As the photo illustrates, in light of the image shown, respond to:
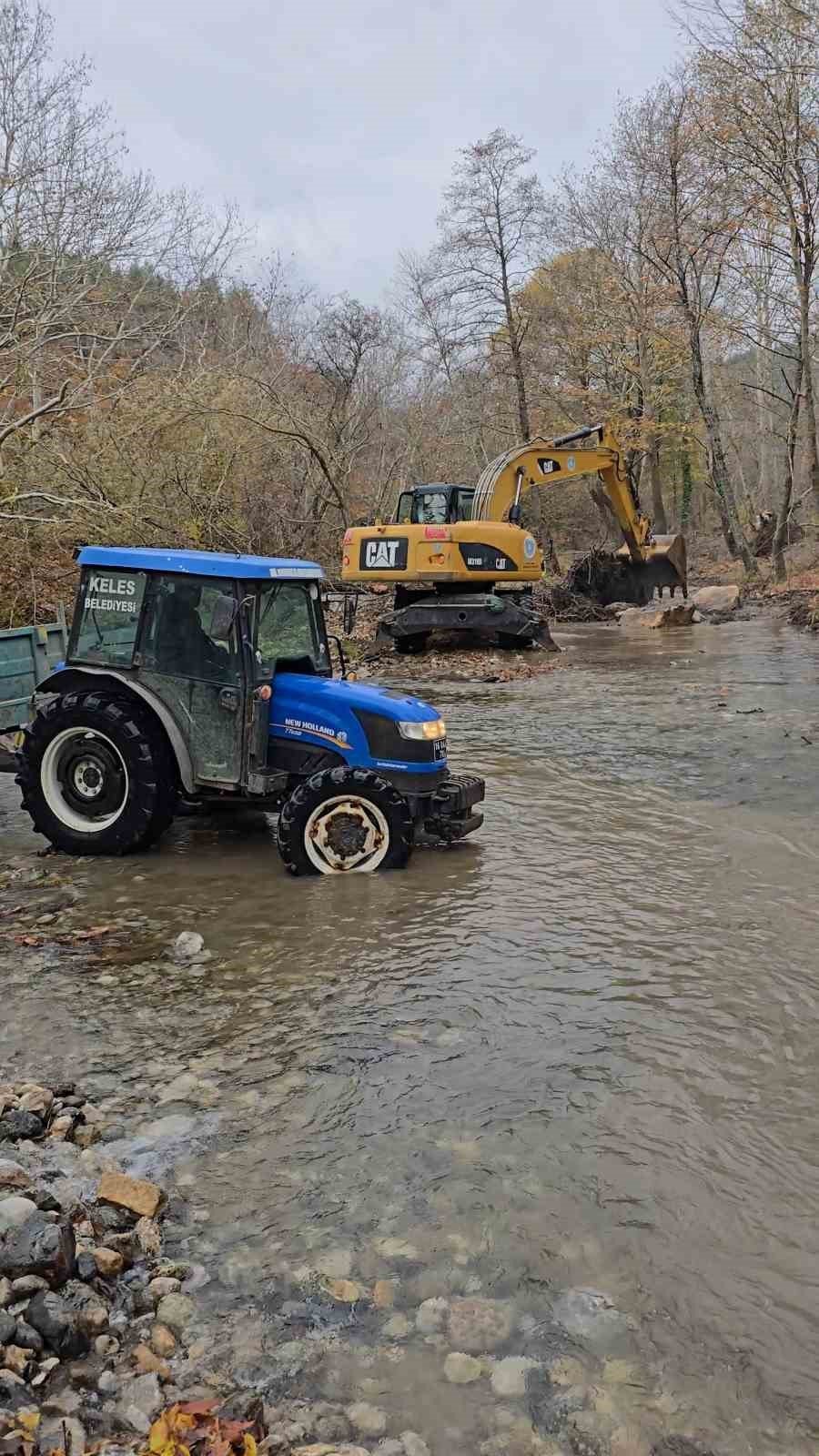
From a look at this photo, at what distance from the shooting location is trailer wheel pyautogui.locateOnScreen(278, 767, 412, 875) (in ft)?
21.2

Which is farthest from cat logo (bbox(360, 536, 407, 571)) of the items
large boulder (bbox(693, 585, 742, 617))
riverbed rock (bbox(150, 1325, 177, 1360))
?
riverbed rock (bbox(150, 1325, 177, 1360))

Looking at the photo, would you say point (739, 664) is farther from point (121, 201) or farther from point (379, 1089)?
point (379, 1089)

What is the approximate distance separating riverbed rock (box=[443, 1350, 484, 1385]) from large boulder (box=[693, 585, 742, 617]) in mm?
22101

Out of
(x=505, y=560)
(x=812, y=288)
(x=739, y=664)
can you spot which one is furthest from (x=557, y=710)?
(x=812, y=288)

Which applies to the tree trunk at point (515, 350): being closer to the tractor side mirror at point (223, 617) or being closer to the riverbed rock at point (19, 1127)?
the tractor side mirror at point (223, 617)

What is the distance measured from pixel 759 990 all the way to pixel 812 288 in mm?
22939

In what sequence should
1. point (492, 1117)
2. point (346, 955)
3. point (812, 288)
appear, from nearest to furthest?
point (492, 1117) → point (346, 955) → point (812, 288)

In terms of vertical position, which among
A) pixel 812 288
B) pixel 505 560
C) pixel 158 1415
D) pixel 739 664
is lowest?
pixel 158 1415

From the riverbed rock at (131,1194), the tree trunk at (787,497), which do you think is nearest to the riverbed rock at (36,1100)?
the riverbed rock at (131,1194)

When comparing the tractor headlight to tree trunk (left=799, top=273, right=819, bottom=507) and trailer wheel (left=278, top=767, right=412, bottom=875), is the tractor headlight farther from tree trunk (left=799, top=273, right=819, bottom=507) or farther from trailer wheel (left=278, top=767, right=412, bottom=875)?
tree trunk (left=799, top=273, right=819, bottom=507)

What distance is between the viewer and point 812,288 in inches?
916

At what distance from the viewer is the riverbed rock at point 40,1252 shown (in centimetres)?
284

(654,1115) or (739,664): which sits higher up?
(739,664)

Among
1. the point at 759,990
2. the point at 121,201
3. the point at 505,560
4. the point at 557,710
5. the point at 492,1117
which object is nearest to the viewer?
the point at 492,1117
